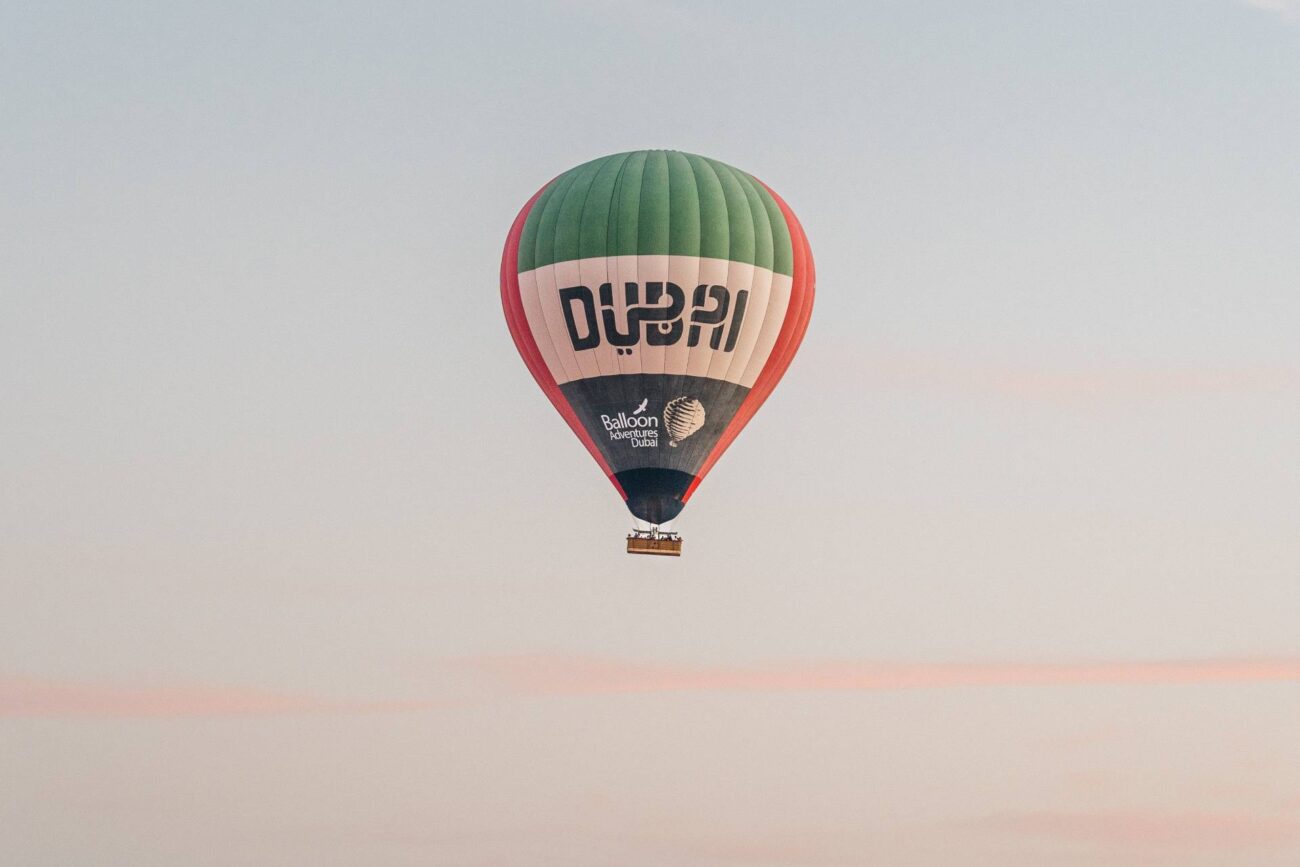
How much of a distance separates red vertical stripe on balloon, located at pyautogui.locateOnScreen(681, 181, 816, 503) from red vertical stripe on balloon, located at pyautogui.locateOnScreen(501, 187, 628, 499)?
3.18 m

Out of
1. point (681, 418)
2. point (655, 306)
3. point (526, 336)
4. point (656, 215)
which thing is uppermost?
point (656, 215)

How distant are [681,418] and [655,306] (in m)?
3.04

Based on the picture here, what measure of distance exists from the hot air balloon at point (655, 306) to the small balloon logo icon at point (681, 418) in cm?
3

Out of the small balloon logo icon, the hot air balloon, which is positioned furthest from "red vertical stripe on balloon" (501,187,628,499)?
the small balloon logo icon

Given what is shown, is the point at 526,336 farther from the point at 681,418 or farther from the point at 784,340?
the point at 784,340

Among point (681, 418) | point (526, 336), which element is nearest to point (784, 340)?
point (681, 418)

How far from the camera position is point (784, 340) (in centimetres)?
7300

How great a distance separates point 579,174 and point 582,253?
2512 mm

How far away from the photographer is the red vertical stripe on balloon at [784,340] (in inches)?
2862

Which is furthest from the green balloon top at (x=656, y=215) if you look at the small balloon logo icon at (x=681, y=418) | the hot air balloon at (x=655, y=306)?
the small balloon logo icon at (x=681, y=418)

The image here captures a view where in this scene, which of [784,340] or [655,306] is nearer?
[655,306]

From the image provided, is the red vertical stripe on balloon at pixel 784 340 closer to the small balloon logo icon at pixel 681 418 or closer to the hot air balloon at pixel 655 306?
the hot air balloon at pixel 655 306

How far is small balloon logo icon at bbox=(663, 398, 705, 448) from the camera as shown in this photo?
7119 centimetres

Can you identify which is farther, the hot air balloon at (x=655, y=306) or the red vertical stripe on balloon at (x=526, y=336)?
the red vertical stripe on balloon at (x=526, y=336)
